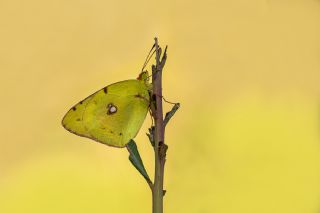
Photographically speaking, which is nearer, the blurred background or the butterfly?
the butterfly

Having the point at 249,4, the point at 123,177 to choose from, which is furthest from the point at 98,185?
the point at 249,4

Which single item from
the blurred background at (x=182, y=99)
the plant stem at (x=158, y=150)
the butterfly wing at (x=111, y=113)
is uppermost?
the blurred background at (x=182, y=99)

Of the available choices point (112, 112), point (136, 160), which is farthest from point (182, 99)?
point (136, 160)

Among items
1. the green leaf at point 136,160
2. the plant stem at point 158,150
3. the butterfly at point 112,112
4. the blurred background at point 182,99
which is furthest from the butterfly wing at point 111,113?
the blurred background at point 182,99

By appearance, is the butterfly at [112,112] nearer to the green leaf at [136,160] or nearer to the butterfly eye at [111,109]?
the butterfly eye at [111,109]

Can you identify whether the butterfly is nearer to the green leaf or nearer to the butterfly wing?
the butterfly wing

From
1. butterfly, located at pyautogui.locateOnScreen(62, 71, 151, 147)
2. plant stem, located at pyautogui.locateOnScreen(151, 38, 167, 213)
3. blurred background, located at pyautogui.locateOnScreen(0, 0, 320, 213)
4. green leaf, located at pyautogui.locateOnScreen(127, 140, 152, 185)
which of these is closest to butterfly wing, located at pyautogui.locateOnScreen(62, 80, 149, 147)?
butterfly, located at pyautogui.locateOnScreen(62, 71, 151, 147)

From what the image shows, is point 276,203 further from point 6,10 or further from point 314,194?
point 6,10
